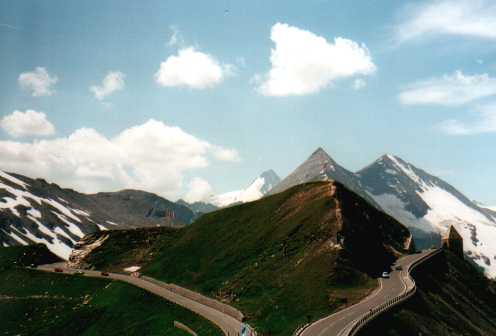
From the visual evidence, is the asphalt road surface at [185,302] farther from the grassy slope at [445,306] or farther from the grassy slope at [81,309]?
the grassy slope at [445,306]

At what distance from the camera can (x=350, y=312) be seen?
81.8m

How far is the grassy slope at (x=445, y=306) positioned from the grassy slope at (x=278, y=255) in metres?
9.25

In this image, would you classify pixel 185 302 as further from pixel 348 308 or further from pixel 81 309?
pixel 348 308

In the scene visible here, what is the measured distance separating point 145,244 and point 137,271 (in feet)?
87.3

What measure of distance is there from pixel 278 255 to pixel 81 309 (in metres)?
48.6

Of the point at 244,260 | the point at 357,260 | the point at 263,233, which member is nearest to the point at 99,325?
the point at 244,260

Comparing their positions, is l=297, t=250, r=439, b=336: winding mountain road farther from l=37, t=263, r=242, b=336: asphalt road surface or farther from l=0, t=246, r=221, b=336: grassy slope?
l=0, t=246, r=221, b=336: grassy slope

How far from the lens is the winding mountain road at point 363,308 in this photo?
72.6 metres

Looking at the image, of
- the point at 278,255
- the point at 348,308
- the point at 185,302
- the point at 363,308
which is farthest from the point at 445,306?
the point at 185,302

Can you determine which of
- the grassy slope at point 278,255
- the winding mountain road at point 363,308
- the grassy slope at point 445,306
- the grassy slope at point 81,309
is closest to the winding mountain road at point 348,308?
the winding mountain road at point 363,308

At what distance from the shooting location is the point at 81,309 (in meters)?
129

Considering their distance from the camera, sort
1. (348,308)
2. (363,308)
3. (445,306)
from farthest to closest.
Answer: (445,306) → (348,308) → (363,308)

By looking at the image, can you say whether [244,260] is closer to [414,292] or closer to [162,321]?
[162,321]

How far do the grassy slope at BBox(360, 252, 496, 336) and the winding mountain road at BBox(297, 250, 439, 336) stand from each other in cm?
212
